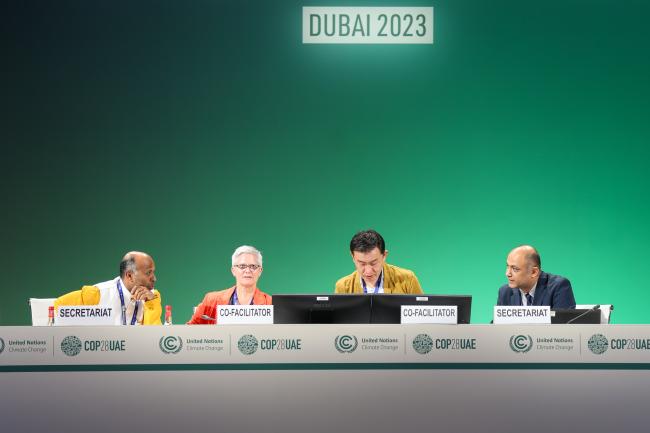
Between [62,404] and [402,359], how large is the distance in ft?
4.51

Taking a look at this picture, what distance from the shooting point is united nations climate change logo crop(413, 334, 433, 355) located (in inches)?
106

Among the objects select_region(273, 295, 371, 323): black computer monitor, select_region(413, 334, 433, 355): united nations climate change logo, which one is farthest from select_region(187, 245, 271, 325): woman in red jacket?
select_region(413, 334, 433, 355): united nations climate change logo

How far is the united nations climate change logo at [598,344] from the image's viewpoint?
2.71 m

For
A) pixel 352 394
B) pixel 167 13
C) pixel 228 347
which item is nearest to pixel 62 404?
pixel 228 347

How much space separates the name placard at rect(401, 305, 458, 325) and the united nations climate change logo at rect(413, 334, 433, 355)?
0.15 meters

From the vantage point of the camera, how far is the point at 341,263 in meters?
5.39

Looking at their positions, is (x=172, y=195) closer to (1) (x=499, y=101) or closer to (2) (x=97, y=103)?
(2) (x=97, y=103)

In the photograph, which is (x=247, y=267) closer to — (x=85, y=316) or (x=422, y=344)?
(x=85, y=316)

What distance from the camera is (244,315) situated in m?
2.83

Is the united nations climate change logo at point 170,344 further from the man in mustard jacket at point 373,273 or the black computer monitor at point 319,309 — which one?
the man in mustard jacket at point 373,273

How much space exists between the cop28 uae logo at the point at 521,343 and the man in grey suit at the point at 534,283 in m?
1.23

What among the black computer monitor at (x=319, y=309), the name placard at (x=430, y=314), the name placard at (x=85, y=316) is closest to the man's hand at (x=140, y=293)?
the name placard at (x=85, y=316)

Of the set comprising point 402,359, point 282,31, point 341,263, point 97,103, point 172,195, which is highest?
point 282,31

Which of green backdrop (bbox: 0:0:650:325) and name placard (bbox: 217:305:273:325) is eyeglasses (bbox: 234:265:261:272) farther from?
green backdrop (bbox: 0:0:650:325)
